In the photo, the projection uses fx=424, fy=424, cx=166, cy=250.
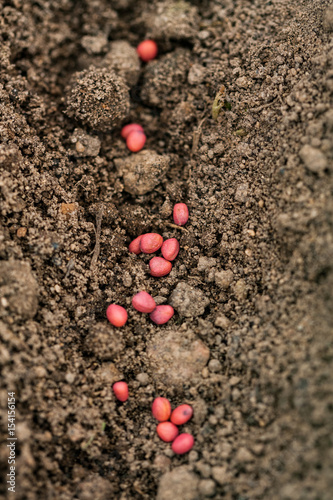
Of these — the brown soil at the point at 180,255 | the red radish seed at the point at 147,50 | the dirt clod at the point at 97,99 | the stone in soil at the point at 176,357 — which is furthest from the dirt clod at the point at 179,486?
the red radish seed at the point at 147,50

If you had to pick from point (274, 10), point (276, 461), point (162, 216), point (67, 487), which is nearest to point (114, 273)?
point (162, 216)

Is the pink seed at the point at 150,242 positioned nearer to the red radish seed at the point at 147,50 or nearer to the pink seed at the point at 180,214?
the pink seed at the point at 180,214

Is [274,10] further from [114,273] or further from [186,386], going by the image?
[186,386]

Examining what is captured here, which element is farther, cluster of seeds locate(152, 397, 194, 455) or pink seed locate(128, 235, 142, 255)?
pink seed locate(128, 235, 142, 255)

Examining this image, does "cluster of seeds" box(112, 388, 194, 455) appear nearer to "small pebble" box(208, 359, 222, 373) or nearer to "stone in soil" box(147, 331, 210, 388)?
"stone in soil" box(147, 331, 210, 388)

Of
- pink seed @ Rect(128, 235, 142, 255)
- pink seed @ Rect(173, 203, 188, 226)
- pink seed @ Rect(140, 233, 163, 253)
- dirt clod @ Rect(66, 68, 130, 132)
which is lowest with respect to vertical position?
pink seed @ Rect(128, 235, 142, 255)

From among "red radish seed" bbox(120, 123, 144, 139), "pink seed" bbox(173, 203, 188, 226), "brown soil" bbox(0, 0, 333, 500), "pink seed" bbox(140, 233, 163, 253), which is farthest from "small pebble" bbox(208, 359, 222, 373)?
"red radish seed" bbox(120, 123, 144, 139)
